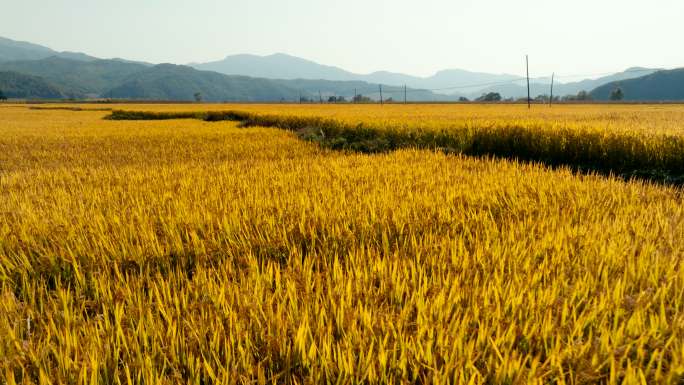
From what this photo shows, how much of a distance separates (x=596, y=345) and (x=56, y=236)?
3.20 meters

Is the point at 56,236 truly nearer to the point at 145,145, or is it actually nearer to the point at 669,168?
the point at 669,168

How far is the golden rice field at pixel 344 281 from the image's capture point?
4.46 ft

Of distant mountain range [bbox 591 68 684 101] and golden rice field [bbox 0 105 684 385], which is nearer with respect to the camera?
golden rice field [bbox 0 105 684 385]

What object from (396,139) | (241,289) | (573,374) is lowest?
(573,374)

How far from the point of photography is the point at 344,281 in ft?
6.53

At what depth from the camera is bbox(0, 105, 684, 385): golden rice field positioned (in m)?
1.36

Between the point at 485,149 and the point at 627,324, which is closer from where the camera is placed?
the point at 627,324

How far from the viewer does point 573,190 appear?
4.25 m

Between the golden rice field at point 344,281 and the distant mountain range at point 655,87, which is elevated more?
the distant mountain range at point 655,87

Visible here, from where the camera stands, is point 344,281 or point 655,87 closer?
point 344,281

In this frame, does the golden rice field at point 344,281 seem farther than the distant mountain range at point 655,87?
No

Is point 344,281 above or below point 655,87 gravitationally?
below

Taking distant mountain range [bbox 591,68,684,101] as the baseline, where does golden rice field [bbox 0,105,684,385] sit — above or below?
below

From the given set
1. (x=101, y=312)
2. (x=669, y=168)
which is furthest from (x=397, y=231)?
(x=669, y=168)
